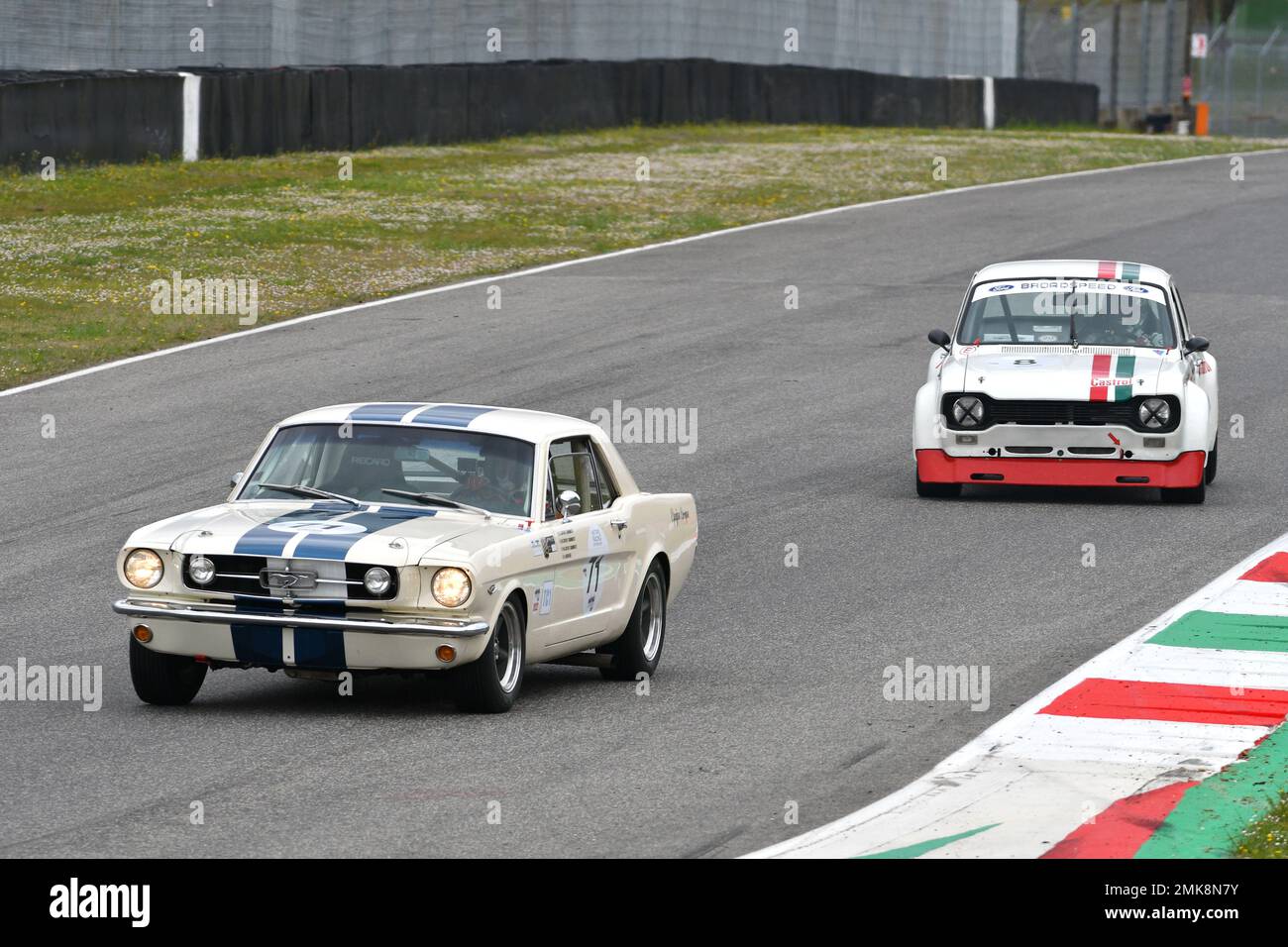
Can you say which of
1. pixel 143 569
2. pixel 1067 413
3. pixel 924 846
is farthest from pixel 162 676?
pixel 1067 413

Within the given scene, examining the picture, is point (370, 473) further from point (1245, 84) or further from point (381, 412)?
point (1245, 84)

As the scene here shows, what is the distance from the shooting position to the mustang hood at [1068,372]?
14617 millimetres

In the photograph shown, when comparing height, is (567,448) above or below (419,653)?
above

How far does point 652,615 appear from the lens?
1012 cm

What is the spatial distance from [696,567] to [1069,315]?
448 centimetres

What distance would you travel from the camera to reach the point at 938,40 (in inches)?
1949

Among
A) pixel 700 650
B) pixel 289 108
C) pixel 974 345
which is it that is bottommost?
pixel 700 650

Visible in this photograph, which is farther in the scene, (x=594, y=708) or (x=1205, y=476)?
(x=1205, y=476)

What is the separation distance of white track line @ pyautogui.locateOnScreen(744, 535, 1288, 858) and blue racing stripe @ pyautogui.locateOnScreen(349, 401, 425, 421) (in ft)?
9.90

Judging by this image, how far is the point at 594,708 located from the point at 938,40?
42600mm

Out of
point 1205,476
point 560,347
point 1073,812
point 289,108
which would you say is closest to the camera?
point 1073,812

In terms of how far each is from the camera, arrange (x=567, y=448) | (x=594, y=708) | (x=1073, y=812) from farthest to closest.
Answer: (x=567, y=448), (x=594, y=708), (x=1073, y=812)

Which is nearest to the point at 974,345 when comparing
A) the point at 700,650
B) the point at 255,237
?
the point at 700,650
